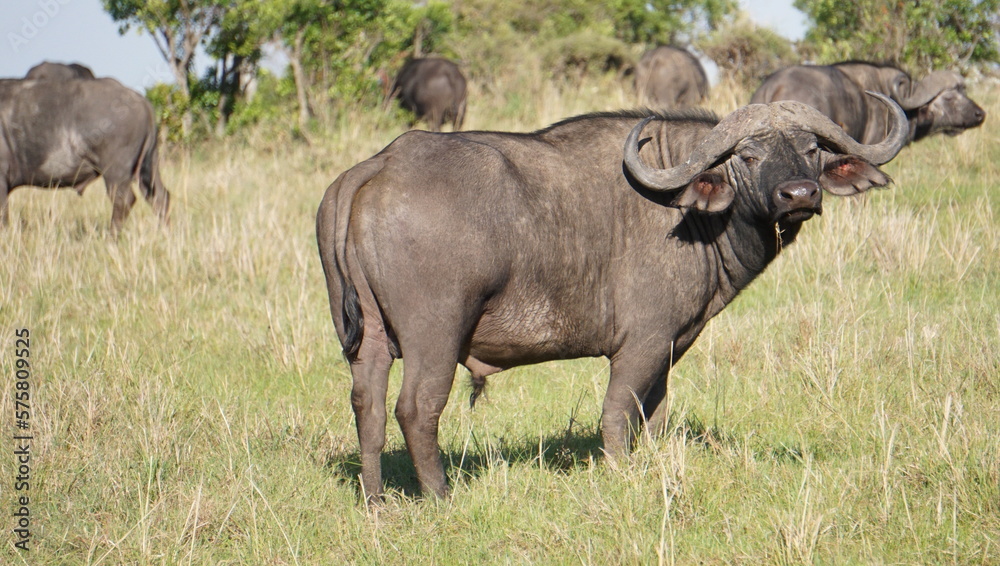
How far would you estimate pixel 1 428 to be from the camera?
4.85 meters

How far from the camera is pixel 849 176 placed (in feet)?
14.1

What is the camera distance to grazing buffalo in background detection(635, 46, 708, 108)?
1747 centimetres

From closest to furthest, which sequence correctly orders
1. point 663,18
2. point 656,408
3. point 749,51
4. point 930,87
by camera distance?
point 656,408 → point 930,87 → point 749,51 → point 663,18

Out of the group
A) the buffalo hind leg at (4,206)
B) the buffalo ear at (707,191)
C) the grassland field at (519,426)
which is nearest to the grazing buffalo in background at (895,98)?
the grassland field at (519,426)

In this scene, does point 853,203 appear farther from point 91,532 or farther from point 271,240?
point 91,532

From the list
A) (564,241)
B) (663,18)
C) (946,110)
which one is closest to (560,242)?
(564,241)

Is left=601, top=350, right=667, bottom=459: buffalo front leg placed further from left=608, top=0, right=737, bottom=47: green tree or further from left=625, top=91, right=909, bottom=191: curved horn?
left=608, top=0, right=737, bottom=47: green tree

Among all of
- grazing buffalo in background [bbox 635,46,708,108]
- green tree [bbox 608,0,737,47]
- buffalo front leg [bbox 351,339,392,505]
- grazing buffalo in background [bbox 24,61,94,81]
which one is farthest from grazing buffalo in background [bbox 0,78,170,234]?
green tree [bbox 608,0,737,47]

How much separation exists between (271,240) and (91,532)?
532cm

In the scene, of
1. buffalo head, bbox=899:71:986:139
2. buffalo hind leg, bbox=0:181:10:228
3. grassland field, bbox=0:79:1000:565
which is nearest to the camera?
grassland field, bbox=0:79:1000:565

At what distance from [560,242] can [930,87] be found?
382 inches

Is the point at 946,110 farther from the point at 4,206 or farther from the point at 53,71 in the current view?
the point at 53,71

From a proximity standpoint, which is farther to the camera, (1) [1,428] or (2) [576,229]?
(1) [1,428]

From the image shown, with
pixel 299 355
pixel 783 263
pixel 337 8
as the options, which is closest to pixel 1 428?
pixel 299 355
